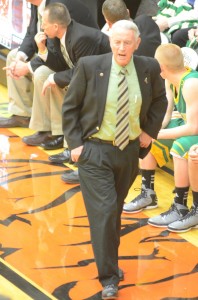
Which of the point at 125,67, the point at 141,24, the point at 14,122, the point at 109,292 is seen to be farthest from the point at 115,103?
the point at 14,122

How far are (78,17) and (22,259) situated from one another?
102 inches

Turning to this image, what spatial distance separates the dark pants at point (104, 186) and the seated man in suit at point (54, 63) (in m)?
1.97

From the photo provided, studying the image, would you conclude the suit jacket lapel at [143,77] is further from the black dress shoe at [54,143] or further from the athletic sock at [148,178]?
the black dress shoe at [54,143]

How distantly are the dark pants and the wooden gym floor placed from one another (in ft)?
1.05

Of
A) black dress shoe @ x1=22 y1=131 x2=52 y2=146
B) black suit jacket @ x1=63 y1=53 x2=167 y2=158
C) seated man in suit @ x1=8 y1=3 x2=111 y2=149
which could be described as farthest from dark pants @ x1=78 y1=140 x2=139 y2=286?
black dress shoe @ x1=22 y1=131 x2=52 y2=146

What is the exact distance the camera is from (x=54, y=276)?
5.31 m

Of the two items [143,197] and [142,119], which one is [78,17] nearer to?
[143,197]

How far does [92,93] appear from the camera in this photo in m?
4.84

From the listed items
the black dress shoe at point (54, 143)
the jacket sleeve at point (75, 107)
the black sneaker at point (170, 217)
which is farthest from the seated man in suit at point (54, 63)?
the jacket sleeve at point (75, 107)

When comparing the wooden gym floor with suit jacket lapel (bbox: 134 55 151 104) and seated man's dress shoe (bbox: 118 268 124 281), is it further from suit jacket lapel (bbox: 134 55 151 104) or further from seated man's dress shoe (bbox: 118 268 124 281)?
suit jacket lapel (bbox: 134 55 151 104)

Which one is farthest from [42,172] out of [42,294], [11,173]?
[42,294]

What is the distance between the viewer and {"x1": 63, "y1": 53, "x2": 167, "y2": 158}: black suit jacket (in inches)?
190

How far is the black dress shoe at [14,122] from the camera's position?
8078 mm

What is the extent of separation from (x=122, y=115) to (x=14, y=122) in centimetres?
337
